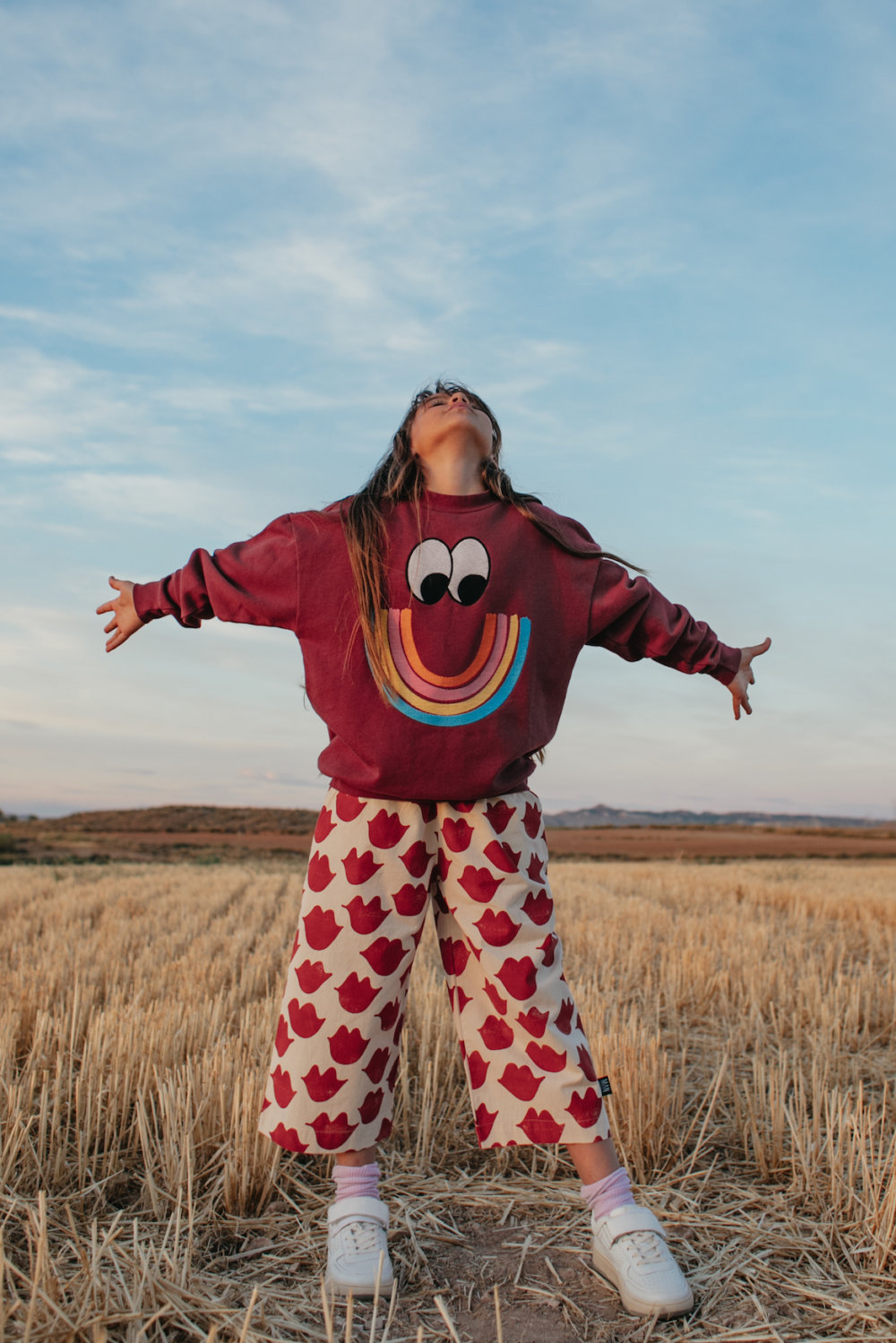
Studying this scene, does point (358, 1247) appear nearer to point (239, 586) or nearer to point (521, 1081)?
point (521, 1081)

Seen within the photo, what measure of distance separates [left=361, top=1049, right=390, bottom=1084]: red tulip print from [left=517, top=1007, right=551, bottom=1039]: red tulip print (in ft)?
1.22

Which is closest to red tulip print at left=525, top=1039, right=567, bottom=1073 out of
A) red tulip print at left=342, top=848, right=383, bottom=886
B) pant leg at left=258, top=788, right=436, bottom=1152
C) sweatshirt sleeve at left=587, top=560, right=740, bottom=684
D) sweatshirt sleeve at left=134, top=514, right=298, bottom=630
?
pant leg at left=258, top=788, right=436, bottom=1152

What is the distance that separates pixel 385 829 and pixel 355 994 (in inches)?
16.2

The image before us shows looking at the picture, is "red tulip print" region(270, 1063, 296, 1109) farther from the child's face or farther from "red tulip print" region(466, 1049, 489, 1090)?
the child's face

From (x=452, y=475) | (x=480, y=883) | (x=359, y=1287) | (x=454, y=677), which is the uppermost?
(x=452, y=475)

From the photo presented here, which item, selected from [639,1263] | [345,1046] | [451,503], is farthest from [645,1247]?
[451,503]

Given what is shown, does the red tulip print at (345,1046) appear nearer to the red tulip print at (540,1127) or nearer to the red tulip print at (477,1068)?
the red tulip print at (477,1068)

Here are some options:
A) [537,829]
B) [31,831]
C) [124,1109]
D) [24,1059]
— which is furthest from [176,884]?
[31,831]

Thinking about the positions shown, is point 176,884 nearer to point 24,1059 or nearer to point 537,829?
point 24,1059

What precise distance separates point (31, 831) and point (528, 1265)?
37.0 meters

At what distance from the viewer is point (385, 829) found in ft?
7.77

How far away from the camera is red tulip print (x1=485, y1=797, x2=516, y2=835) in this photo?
2.39 m

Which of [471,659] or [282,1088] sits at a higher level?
[471,659]

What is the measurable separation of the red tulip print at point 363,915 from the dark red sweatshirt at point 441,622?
0.27 metres
